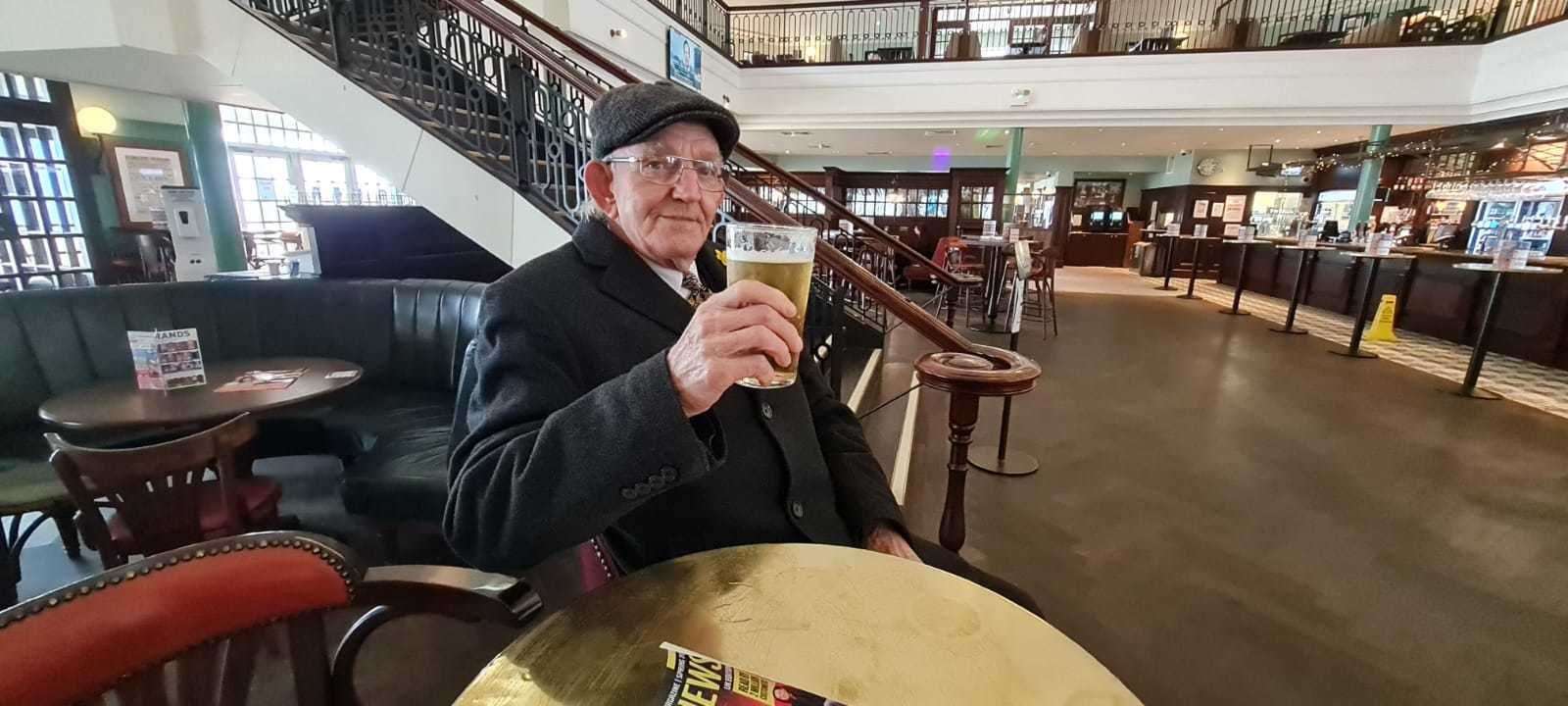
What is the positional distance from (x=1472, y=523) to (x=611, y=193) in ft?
12.9

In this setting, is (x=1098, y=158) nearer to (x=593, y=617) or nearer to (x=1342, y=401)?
(x=1342, y=401)

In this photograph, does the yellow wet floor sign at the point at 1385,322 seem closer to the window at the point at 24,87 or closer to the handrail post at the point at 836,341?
the handrail post at the point at 836,341

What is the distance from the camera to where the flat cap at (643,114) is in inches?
35.2

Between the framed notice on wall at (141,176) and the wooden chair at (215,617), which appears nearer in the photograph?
the wooden chair at (215,617)

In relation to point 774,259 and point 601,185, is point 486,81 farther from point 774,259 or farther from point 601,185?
point 774,259

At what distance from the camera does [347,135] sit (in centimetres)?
347

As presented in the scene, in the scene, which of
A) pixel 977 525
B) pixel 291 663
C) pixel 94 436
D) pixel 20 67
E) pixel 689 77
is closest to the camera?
pixel 291 663

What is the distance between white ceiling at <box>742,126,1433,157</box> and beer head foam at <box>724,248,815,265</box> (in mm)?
10913

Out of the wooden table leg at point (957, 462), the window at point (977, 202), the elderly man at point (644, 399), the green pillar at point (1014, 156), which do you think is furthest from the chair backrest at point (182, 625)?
the window at point (977, 202)

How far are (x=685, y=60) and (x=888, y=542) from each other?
8624 mm

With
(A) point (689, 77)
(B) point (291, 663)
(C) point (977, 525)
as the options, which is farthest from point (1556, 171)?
(B) point (291, 663)

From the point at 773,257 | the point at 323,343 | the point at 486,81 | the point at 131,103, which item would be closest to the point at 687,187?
the point at 773,257

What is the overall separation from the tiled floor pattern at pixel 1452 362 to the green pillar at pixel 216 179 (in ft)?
41.1

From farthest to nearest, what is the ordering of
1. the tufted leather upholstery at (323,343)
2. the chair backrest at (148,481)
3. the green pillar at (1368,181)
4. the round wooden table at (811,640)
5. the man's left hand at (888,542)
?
the green pillar at (1368,181) → the tufted leather upholstery at (323,343) → the chair backrest at (148,481) → the man's left hand at (888,542) → the round wooden table at (811,640)
